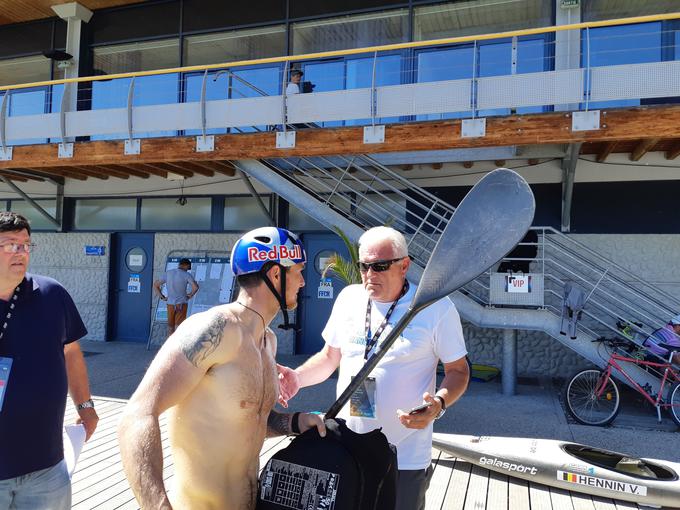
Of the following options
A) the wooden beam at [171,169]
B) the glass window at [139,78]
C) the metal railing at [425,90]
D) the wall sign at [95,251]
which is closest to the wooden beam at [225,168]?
the wooden beam at [171,169]

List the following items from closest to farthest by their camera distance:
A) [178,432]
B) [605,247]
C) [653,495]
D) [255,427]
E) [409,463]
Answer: [178,432] < [255,427] < [409,463] < [653,495] < [605,247]

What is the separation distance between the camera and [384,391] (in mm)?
2330

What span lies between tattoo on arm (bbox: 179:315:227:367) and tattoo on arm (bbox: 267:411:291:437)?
42 cm

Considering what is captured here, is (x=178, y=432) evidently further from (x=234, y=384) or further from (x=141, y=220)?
(x=141, y=220)

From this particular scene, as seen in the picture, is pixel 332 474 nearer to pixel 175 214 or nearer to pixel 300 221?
pixel 300 221

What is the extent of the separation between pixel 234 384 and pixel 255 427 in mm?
187

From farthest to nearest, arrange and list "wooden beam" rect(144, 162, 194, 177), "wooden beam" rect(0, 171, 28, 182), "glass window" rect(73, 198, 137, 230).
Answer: "glass window" rect(73, 198, 137, 230)
"wooden beam" rect(0, 171, 28, 182)
"wooden beam" rect(144, 162, 194, 177)

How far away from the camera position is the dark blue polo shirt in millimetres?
2270

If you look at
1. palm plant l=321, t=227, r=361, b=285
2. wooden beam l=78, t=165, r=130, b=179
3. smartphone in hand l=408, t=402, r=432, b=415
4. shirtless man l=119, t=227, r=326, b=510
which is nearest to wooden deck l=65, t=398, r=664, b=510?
smartphone in hand l=408, t=402, r=432, b=415

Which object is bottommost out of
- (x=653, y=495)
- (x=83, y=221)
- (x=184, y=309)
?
(x=653, y=495)

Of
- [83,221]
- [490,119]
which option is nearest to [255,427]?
[490,119]

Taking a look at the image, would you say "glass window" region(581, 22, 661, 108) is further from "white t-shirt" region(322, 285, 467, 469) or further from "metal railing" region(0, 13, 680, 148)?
"white t-shirt" region(322, 285, 467, 469)

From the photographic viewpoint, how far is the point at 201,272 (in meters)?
10.7

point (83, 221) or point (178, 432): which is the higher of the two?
point (83, 221)
